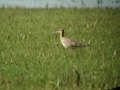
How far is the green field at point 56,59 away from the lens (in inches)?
211

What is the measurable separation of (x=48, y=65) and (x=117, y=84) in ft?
6.92

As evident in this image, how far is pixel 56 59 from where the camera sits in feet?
22.7

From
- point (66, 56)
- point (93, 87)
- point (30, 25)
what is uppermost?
point (30, 25)

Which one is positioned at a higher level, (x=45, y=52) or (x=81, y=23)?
(x=81, y=23)

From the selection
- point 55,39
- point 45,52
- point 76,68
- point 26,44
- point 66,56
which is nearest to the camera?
point 76,68

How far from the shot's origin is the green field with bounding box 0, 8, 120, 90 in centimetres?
537

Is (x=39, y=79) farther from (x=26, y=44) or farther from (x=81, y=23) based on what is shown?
(x=81, y=23)

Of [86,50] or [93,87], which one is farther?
[86,50]

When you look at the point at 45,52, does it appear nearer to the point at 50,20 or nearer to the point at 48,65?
the point at 48,65

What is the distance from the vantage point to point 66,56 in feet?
23.6

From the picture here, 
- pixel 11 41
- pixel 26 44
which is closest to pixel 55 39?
pixel 26 44

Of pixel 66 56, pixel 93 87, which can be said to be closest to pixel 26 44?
pixel 66 56

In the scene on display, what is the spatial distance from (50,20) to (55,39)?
4.39 m

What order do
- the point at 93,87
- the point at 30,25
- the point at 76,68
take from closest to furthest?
the point at 93,87
the point at 76,68
the point at 30,25
